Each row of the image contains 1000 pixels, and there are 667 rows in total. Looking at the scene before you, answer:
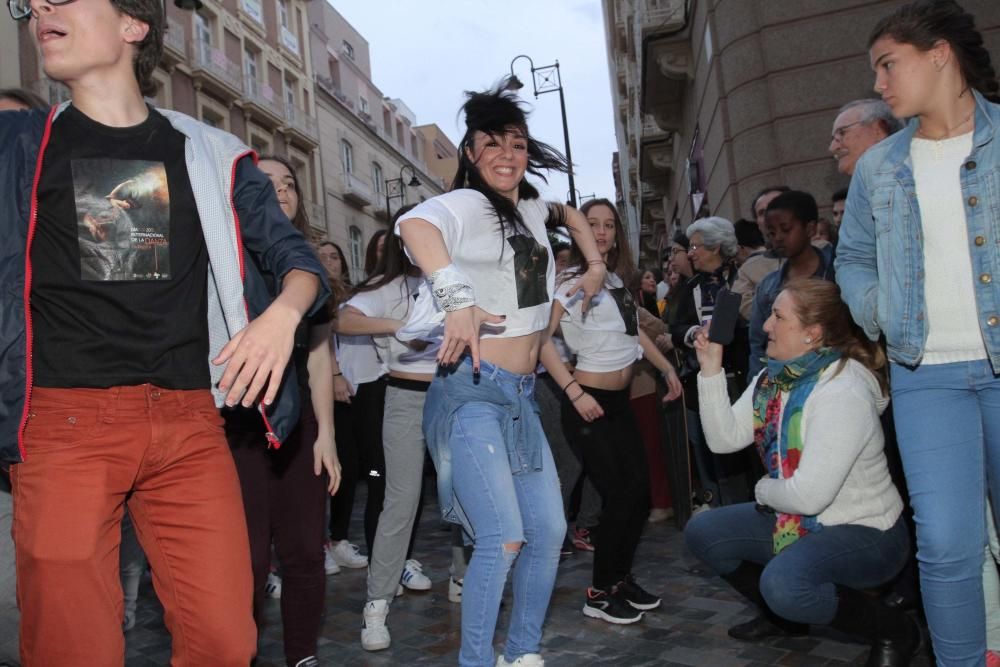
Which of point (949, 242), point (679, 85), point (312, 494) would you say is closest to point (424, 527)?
point (312, 494)

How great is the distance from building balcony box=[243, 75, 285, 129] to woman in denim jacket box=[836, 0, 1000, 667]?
98.6ft

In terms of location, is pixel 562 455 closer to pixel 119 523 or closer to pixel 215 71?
pixel 119 523

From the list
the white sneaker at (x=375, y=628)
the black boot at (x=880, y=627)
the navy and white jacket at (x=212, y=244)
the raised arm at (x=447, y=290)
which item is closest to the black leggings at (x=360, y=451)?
the white sneaker at (x=375, y=628)

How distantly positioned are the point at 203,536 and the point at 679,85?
16023mm

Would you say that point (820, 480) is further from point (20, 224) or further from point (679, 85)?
point (679, 85)

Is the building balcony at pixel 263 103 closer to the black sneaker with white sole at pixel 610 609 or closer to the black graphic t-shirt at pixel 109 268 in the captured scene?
the black sneaker with white sole at pixel 610 609

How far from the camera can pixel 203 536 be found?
2.04 metres

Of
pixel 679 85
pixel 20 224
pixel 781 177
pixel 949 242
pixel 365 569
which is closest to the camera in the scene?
→ pixel 20 224

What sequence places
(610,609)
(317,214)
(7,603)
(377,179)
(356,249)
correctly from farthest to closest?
(377,179)
(356,249)
(317,214)
(610,609)
(7,603)

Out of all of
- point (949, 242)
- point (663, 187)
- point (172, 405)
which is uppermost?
point (663, 187)

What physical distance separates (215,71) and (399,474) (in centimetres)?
2704

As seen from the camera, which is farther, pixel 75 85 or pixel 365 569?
pixel 365 569

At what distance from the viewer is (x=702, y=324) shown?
19.7 ft

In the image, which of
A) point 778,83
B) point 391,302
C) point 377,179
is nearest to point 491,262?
point 391,302
